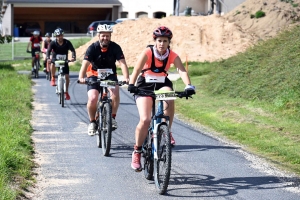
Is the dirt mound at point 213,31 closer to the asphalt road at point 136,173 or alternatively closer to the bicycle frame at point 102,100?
the asphalt road at point 136,173

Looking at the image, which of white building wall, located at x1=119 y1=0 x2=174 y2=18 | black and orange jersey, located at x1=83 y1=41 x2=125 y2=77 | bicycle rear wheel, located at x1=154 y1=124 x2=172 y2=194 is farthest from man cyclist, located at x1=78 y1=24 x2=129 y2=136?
white building wall, located at x1=119 y1=0 x2=174 y2=18

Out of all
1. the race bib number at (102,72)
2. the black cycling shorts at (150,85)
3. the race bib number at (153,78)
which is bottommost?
the race bib number at (102,72)

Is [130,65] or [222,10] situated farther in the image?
[222,10]

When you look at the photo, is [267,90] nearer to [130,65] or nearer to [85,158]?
[85,158]

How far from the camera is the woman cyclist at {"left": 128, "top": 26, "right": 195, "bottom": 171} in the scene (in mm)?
8633

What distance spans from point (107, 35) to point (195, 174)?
290 centimetres

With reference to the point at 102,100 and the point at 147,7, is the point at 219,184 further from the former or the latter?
the point at 147,7

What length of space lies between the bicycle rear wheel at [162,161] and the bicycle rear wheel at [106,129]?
2252mm

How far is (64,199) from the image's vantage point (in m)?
7.86

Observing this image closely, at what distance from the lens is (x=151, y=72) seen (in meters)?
8.94

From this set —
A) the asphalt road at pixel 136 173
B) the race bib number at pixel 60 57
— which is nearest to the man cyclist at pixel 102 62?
the asphalt road at pixel 136 173

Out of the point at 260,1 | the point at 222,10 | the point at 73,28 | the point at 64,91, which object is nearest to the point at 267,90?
the point at 64,91

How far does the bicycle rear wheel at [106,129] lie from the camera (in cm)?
1043

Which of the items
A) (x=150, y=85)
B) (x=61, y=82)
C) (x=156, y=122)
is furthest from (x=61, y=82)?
(x=156, y=122)
